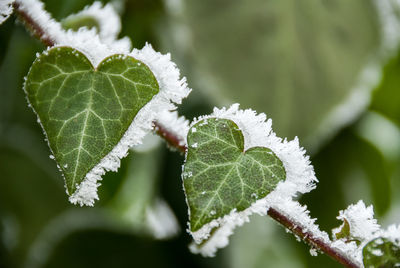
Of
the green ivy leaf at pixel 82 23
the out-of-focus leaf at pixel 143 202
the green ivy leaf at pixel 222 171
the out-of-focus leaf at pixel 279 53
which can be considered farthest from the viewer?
the out-of-focus leaf at pixel 143 202

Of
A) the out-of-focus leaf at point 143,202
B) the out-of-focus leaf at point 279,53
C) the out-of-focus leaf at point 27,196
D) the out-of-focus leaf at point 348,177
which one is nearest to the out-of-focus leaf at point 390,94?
the out-of-focus leaf at point 348,177

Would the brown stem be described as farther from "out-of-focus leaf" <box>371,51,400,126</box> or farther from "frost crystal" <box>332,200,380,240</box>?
"out-of-focus leaf" <box>371,51,400,126</box>

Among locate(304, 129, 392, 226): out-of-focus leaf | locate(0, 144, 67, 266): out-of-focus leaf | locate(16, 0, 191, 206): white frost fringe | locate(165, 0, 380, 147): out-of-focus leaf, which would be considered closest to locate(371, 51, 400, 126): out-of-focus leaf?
locate(304, 129, 392, 226): out-of-focus leaf

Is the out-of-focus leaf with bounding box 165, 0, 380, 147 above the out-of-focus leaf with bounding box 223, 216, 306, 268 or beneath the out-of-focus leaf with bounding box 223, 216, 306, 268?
above

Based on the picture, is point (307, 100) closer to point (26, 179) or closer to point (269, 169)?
point (269, 169)

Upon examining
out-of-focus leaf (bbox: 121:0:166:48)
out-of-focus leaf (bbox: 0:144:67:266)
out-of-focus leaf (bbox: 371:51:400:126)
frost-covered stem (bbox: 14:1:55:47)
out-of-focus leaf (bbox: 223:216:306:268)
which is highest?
frost-covered stem (bbox: 14:1:55:47)

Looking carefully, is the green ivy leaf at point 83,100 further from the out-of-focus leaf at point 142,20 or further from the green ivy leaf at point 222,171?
the out-of-focus leaf at point 142,20

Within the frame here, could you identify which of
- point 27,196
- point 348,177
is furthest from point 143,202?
point 348,177
